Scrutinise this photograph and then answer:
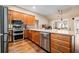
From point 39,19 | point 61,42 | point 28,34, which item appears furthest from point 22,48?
point 61,42

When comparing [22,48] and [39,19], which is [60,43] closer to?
[22,48]

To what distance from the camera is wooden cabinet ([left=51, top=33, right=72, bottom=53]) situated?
2.11 meters

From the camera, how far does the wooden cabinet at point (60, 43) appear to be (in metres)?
2.11

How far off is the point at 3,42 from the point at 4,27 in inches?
12.3

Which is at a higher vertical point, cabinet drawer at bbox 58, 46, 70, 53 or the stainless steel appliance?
the stainless steel appliance

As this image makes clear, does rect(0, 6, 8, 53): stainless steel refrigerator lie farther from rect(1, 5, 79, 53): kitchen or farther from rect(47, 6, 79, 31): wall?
rect(47, 6, 79, 31): wall

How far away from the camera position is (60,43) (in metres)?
2.40

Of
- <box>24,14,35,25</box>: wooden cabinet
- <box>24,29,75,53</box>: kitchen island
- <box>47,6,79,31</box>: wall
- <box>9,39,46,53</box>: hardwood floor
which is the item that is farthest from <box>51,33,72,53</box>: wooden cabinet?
<box>24,14,35,25</box>: wooden cabinet

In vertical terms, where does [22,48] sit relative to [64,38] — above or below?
below

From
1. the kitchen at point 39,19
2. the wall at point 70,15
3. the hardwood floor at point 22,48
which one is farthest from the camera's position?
the wall at point 70,15

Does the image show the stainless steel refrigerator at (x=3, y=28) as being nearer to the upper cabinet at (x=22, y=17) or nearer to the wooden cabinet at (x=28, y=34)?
the upper cabinet at (x=22, y=17)

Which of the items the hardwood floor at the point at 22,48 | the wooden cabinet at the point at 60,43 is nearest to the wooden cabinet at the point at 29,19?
the hardwood floor at the point at 22,48

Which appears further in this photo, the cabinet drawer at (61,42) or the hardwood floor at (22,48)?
the hardwood floor at (22,48)
